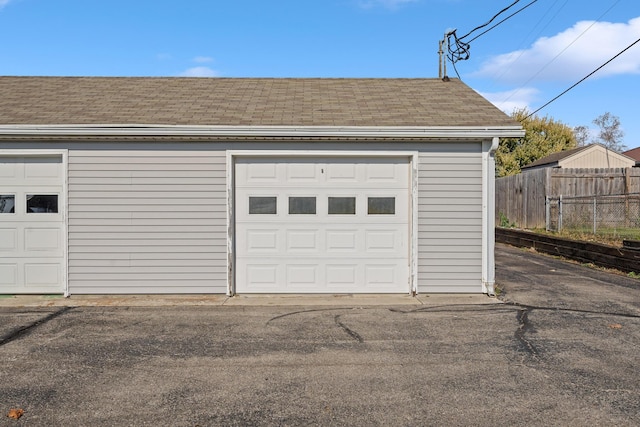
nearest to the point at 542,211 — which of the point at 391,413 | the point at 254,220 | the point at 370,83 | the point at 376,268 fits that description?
the point at 370,83

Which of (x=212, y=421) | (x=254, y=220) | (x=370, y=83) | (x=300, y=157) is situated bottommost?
(x=212, y=421)

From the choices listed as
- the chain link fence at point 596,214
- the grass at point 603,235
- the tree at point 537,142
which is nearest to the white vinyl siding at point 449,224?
the grass at point 603,235

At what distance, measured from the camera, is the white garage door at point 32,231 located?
7.99 meters

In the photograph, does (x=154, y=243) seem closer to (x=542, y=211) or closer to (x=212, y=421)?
(x=212, y=421)

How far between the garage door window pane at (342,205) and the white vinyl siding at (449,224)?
1.15 m

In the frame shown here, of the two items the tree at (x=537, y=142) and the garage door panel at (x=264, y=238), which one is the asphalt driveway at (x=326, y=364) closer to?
the garage door panel at (x=264, y=238)

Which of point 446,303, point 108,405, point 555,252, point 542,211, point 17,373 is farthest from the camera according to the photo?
point 542,211

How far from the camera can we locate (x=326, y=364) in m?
4.71

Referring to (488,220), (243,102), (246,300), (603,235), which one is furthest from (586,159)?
(246,300)

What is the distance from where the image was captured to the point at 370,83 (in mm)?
11000

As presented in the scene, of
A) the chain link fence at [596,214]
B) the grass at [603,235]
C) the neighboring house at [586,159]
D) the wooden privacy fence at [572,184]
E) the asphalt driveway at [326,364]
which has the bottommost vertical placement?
the asphalt driveway at [326,364]

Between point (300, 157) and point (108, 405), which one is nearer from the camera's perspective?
point (108, 405)

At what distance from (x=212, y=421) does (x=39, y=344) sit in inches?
120

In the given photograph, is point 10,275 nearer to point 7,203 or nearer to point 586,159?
point 7,203
